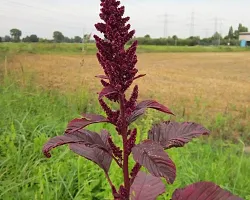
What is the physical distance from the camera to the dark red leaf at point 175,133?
770 millimetres

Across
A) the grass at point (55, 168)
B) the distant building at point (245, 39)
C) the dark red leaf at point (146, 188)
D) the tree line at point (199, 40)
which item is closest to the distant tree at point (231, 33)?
the tree line at point (199, 40)

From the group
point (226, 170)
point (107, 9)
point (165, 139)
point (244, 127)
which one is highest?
point (107, 9)

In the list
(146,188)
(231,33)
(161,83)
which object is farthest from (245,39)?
(146,188)

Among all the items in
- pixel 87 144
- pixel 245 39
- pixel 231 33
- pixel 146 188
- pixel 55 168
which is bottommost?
pixel 55 168

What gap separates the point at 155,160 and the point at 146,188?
0.28 meters

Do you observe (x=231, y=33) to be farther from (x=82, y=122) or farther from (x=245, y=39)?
(x=82, y=122)

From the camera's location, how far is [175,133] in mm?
806

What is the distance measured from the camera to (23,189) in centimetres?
197

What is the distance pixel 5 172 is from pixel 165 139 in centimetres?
166

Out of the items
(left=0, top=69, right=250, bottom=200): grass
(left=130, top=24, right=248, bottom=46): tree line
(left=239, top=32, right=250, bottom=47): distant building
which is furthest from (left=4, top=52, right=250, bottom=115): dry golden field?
(left=239, top=32, right=250, bottom=47): distant building

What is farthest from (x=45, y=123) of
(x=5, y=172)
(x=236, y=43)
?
(x=236, y=43)

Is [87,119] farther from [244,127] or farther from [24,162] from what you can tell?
[244,127]

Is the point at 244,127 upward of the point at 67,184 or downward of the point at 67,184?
downward

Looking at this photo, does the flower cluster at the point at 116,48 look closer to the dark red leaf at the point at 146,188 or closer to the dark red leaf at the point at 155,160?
the dark red leaf at the point at 155,160
